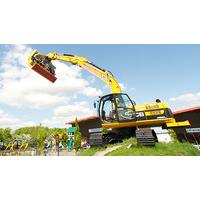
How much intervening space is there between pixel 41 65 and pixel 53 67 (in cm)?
69

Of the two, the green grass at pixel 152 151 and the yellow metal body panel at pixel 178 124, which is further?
the yellow metal body panel at pixel 178 124

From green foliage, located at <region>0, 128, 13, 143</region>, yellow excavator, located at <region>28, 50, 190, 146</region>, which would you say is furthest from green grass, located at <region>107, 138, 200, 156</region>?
green foliage, located at <region>0, 128, 13, 143</region>

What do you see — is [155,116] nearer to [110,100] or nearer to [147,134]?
[147,134]

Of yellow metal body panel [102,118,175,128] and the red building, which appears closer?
yellow metal body panel [102,118,175,128]

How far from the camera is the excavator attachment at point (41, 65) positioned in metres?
11.5

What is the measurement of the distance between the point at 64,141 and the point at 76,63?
13.9m

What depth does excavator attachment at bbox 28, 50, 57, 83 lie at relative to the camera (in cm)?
1146

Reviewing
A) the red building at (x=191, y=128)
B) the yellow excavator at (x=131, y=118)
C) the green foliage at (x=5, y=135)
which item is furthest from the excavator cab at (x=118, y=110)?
the green foliage at (x=5, y=135)

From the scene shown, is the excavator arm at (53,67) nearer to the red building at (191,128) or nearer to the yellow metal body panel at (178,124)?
the yellow metal body panel at (178,124)

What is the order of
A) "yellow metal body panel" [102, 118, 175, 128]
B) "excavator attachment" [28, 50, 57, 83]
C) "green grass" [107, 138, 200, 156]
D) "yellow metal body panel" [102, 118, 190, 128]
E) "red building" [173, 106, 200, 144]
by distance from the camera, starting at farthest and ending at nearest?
1. "red building" [173, 106, 200, 144]
2. "excavator attachment" [28, 50, 57, 83]
3. "yellow metal body panel" [102, 118, 175, 128]
4. "yellow metal body panel" [102, 118, 190, 128]
5. "green grass" [107, 138, 200, 156]

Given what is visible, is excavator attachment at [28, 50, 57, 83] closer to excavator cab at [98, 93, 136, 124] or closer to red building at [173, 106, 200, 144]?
excavator cab at [98, 93, 136, 124]

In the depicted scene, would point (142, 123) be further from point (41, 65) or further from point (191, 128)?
point (191, 128)

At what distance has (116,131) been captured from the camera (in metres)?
10.4

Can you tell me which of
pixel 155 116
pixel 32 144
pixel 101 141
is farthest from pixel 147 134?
pixel 32 144
